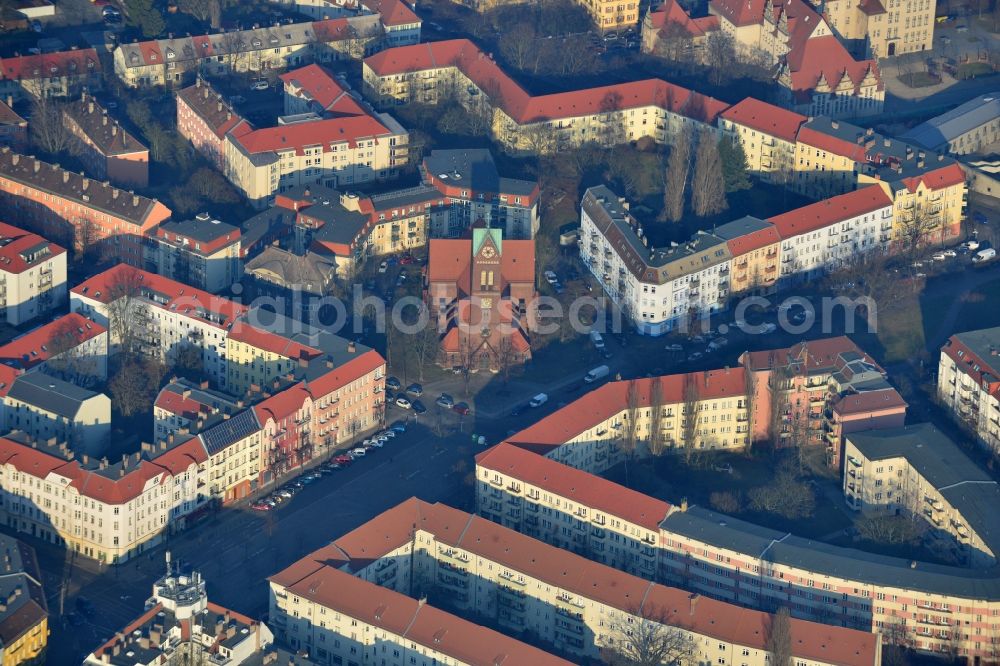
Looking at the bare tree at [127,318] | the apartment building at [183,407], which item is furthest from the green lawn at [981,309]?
the bare tree at [127,318]

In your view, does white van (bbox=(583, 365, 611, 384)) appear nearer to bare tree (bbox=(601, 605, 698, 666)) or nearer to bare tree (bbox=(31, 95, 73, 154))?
bare tree (bbox=(601, 605, 698, 666))

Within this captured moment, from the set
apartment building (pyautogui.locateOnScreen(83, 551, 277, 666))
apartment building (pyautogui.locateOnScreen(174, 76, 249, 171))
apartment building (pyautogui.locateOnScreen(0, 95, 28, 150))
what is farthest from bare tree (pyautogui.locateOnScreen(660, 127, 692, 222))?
apartment building (pyautogui.locateOnScreen(83, 551, 277, 666))

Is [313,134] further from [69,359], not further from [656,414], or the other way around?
[656,414]

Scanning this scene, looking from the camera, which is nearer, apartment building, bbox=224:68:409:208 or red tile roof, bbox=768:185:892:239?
red tile roof, bbox=768:185:892:239

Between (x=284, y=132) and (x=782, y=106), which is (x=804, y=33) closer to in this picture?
(x=782, y=106)

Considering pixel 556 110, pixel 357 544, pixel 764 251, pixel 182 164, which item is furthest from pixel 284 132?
pixel 357 544

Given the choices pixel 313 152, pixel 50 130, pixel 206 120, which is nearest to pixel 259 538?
pixel 313 152
